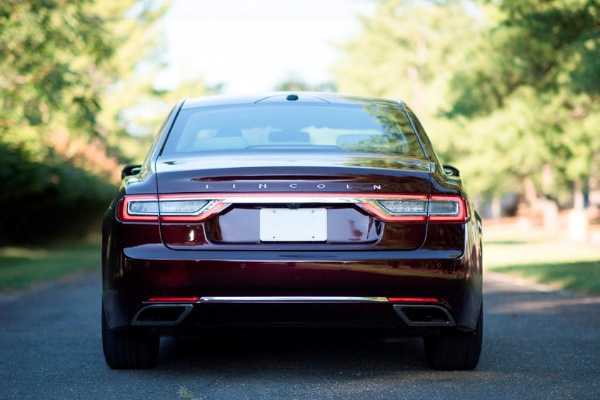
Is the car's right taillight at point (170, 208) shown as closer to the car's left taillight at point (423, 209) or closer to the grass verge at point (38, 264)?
the car's left taillight at point (423, 209)

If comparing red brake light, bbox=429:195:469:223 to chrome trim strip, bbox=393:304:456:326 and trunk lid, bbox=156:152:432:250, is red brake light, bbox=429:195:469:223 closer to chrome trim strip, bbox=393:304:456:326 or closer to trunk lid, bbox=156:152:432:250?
trunk lid, bbox=156:152:432:250

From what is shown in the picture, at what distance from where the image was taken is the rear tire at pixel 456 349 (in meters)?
5.75

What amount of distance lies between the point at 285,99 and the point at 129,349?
6.03 ft

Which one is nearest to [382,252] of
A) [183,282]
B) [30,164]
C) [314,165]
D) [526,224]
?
[314,165]

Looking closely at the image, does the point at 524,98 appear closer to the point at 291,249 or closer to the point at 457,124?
the point at 457,124

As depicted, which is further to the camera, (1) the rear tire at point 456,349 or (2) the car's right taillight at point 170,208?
(1) the rear tire at point 456,349

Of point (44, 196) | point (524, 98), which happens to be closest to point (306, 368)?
point (524, 98)

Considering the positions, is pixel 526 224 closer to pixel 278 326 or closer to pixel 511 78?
pixel 511 78

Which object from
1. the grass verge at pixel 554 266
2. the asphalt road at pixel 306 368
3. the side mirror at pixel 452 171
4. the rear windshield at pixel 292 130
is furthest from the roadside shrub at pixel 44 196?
the side mirror at pixel 452 171

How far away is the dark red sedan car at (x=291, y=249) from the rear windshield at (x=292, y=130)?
441mm

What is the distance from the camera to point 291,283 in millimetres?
5129

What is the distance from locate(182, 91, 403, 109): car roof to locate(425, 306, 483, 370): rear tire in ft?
5.29

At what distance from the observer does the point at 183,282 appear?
5.18m

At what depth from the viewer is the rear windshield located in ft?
19.5
